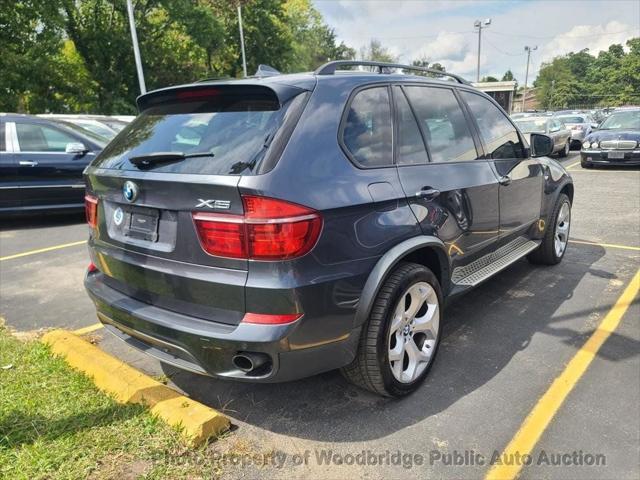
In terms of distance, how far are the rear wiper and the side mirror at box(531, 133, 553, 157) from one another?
127 inches

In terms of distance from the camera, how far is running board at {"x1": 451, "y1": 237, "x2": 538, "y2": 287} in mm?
3270

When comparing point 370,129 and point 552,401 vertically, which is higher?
point 370,129

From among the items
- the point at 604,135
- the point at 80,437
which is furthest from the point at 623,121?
the point at 80,437

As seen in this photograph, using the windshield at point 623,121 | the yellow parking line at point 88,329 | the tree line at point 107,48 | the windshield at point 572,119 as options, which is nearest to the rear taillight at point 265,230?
the yellow parking line at point 88,329

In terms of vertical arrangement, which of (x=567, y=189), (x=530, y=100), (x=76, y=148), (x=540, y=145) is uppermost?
(x=530, y=100)

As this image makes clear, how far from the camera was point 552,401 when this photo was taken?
270 cm

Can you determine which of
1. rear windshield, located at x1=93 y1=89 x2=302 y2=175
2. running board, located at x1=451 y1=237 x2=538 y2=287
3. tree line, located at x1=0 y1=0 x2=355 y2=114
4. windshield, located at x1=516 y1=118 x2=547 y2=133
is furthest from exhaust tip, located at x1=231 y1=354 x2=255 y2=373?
tree line, located at x1=0 y1=0 x2=355 y2=114

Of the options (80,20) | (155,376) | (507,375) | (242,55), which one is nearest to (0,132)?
(155,376)

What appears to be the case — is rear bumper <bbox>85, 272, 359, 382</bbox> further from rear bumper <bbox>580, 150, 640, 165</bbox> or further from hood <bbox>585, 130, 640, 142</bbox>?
hood <bbox>585, 130, 640, 142</bbox>

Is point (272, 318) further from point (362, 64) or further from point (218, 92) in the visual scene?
point (362, 64)

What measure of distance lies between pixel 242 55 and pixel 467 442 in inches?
1376

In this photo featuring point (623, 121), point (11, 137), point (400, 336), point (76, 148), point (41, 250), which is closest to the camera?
point (400, 336)

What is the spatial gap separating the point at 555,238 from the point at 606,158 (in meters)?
8.95

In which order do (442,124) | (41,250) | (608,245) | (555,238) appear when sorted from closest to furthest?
(442,124) < (555,238) < (608,245) < (41,250)
